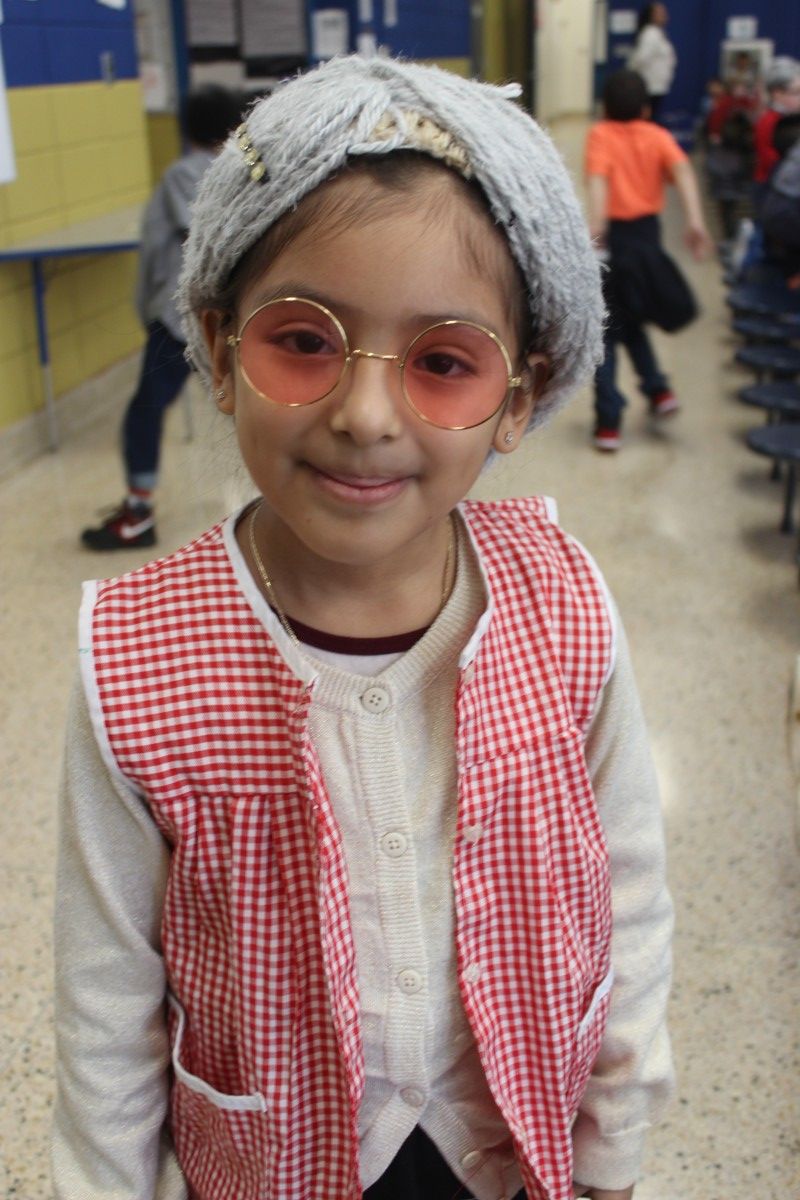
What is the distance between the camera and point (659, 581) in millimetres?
3492

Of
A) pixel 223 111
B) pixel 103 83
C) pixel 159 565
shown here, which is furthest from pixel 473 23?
pixel 159 565

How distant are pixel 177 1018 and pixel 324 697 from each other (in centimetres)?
29

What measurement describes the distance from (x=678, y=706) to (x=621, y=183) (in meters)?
2.65

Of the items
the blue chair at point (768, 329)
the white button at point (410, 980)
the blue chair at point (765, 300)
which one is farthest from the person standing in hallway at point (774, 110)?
the white button at point (410, 980)

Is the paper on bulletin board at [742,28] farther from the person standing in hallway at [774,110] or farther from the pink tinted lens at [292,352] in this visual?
the pink tinted lens at [292,352]

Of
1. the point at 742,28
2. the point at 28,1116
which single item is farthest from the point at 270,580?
the point at 742,28

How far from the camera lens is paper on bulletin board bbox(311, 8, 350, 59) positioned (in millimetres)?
7414

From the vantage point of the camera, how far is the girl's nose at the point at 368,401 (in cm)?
73

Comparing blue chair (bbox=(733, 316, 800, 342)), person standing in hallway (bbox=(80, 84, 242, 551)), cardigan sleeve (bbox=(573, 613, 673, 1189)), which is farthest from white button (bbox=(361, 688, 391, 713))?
blue chair (bbox=(733, 316, 800, 342))

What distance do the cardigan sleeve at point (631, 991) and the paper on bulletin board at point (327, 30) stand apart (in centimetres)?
737

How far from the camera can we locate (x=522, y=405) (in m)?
0.89

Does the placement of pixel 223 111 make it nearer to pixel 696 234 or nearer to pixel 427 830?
pixel 696 234

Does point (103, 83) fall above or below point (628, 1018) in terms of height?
above

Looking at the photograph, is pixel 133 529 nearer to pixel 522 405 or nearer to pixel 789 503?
pixel 789 503
